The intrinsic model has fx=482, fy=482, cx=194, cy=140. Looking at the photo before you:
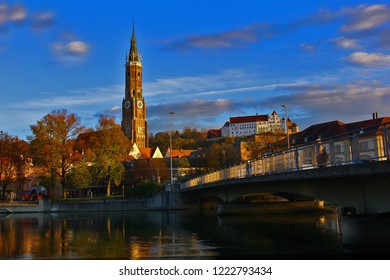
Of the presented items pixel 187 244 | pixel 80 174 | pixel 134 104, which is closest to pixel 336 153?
pixel 187 244

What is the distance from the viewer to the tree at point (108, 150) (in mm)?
76438

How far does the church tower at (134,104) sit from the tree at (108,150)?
7958 cm

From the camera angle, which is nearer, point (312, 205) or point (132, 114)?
point (312, 205)

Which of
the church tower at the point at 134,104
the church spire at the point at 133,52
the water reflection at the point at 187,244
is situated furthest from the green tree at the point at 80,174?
the church spire at the point at 133,52

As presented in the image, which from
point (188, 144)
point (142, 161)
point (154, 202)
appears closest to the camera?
point (154, 202)

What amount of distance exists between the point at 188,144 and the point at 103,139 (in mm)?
112008

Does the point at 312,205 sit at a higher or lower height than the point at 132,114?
lower

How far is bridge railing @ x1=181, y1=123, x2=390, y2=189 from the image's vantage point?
1705cm

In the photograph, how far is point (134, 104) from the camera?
168m

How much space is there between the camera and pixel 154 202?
74625 millimetres

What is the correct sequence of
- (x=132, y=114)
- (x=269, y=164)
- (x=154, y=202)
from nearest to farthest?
1. (x=269, y=164)
2. (x=154, y=202)
3. (x=132, y=114)

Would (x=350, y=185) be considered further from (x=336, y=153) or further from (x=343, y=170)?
(x=343, y=170)
